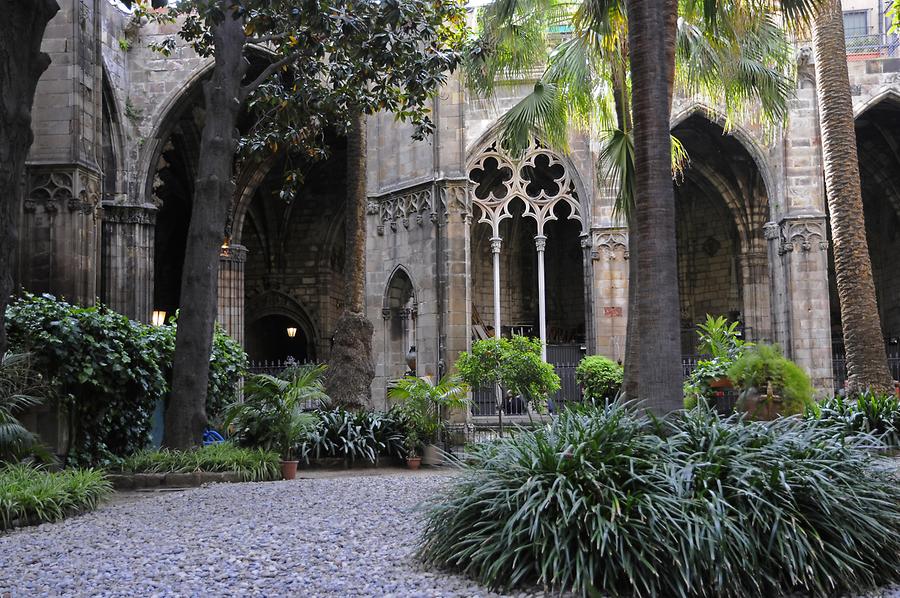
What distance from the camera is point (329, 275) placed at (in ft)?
103

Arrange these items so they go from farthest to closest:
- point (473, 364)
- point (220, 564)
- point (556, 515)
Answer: point (473, 364) < point (220, 564) < point (556, 515)

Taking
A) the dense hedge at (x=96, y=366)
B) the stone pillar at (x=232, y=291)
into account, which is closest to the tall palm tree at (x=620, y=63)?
the dense hedge at (x=96, y=366)

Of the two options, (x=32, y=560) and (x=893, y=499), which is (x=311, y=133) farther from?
(x=893, y=499)

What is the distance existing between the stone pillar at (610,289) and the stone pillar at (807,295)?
3.76m

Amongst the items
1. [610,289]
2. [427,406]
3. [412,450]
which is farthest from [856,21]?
[412,450]

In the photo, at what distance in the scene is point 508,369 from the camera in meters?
14.1

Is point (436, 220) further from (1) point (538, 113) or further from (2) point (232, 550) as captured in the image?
(2) point (232, 550)

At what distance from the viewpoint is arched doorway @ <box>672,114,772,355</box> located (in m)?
25.1

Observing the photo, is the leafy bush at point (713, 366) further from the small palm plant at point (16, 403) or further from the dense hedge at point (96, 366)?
the small palm plant at point (16, 403)

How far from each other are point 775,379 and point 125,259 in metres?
15.2

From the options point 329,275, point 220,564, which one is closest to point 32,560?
point 220,564

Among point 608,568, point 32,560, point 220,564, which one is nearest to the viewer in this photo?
point 608,568

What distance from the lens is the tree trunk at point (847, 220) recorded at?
1220 centimetres

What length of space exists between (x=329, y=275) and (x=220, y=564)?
26.2 meters
